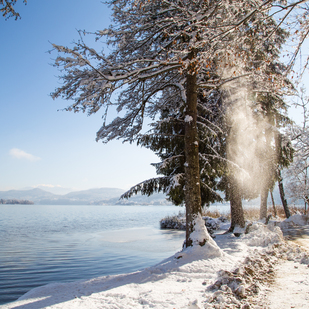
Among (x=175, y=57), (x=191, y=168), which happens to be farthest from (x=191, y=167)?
(x=175, y=57)

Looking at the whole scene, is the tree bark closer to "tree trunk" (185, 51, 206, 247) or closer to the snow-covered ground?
"tree trunk" (185, 51, 206, 247)

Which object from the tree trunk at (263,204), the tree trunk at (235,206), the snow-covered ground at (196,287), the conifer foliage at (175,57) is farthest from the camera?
the tree trunk at (263,204)

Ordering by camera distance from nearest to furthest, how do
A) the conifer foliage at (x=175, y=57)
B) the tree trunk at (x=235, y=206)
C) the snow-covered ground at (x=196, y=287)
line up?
1. the snow-covered ground at (x=196, y=287)
2. the conifer foliage at (x=175, y=57)
3. the tree trunk at (x=235, y=206)

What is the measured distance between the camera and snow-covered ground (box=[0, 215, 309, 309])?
3.27 metres

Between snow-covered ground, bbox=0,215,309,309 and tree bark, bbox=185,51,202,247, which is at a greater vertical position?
tree bark, bbox=185,51,202,247

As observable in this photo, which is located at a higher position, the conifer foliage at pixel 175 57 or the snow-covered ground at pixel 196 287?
the conifer foliage at pixel 175 57

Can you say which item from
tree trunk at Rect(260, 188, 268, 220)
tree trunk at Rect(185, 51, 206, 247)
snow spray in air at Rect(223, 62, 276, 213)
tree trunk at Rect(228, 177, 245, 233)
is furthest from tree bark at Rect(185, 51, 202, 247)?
tree trunk at Rect(260, 188, 268, 220)

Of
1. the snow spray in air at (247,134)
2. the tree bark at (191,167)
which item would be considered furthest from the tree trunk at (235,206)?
the tree bark at (191,167)

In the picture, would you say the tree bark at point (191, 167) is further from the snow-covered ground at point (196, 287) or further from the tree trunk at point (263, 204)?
the tree trunk at point (263, 204)

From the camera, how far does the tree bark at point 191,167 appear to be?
6.19m

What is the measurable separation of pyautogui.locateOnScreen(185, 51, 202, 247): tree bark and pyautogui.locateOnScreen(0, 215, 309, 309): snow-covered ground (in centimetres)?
91

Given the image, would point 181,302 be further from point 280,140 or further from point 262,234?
point 280,140

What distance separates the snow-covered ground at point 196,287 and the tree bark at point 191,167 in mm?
906

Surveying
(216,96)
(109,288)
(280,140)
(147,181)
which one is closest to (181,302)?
(109,288)
